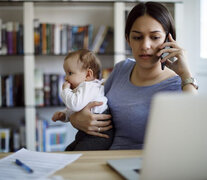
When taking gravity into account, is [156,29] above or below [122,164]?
above

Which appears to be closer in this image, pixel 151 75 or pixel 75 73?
pixel 151 75

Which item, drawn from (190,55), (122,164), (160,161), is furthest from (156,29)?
(190,55)

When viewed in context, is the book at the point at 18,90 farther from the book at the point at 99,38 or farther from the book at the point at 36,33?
the book at the point at 99,38

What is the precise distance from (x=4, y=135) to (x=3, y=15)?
4.47 feet

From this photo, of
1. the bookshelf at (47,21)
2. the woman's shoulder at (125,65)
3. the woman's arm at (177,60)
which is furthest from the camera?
the bookshelf at (47,21)

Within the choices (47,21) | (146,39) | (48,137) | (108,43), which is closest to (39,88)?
(48,137)

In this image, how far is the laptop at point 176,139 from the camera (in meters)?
0.54

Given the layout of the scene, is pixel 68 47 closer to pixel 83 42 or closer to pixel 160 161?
pixel 83 42

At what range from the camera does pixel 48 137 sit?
10.1 feet

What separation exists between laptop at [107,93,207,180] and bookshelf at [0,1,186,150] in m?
2.50

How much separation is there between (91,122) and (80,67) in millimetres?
347

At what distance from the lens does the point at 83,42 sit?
3.11 meters

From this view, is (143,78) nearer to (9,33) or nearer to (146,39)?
(146,39)

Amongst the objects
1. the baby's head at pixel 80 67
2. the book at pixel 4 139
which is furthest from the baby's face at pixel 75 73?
the book at pixel 4 139
